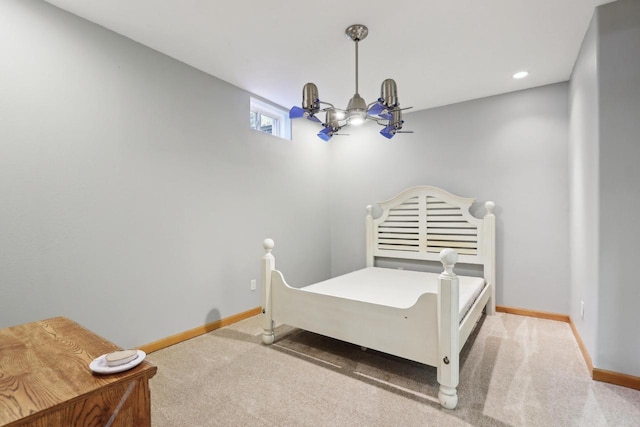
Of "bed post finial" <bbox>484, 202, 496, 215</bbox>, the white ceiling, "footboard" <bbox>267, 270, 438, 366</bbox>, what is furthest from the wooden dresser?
"bed post finial" <bbox>484, 202, 496, 215</bbox>

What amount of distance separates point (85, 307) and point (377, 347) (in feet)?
6.89

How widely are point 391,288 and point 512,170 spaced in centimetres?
200

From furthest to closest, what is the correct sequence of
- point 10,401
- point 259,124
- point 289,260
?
point 289,260 < point 259,124 < point 10,401

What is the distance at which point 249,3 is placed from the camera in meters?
2.00

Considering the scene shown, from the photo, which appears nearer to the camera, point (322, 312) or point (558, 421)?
point (558, 421)

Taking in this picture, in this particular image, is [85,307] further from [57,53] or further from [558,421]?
[558,421]

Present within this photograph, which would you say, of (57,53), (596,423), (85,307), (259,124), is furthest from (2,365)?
(259,124)

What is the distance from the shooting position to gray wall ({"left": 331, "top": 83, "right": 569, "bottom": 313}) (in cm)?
319

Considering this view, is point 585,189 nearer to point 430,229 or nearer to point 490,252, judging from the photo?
point 490,252

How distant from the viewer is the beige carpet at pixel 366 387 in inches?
66.7

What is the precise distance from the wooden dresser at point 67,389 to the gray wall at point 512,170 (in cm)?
365

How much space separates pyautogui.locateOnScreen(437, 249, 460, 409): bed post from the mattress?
45cm

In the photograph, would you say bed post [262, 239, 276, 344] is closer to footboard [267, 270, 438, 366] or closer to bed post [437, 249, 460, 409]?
footboard [267, 270, 438, 366]

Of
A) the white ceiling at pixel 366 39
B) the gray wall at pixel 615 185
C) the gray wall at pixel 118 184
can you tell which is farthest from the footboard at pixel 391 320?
the white ceiling at pixel 366 39
